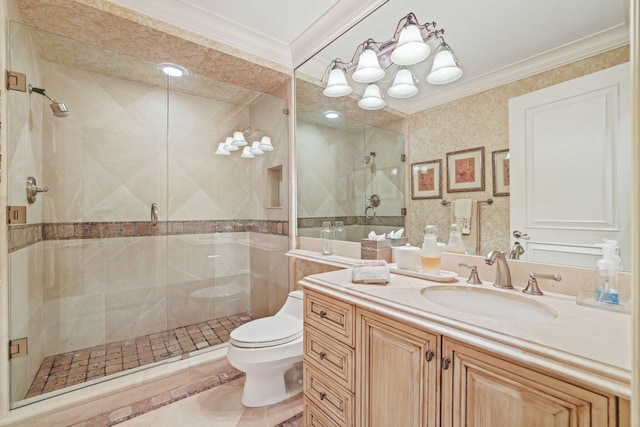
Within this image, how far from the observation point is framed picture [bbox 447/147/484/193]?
49.6 inches

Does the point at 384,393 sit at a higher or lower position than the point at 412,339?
lower

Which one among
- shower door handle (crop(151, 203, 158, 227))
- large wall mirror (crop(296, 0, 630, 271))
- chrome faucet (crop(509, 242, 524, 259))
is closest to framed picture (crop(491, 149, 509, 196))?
large wall mirror (crop(296, 0, 630, 271))

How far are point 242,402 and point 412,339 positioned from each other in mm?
1338

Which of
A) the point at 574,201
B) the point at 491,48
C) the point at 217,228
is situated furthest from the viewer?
the point at 217,228

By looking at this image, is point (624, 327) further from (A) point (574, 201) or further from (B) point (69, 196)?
(B) point (69, 196)

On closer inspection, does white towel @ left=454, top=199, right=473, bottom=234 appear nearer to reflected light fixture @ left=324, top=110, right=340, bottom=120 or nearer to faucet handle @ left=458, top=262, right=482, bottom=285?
faucet handle @ left=458, top=262, right=482, bottom=285

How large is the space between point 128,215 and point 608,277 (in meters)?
3.10

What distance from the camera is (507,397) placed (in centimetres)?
68

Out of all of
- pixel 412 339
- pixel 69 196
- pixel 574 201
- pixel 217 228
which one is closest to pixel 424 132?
pixel 574 201

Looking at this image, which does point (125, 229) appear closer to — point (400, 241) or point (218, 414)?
point (218, 414)

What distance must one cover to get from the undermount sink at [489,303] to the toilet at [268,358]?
0.91m

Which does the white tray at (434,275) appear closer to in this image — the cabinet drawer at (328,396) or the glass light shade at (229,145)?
the cabinet drawer at (328,396)

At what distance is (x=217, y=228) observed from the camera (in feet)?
9.26

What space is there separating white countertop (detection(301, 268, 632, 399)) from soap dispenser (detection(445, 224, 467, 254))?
0.31 metres
